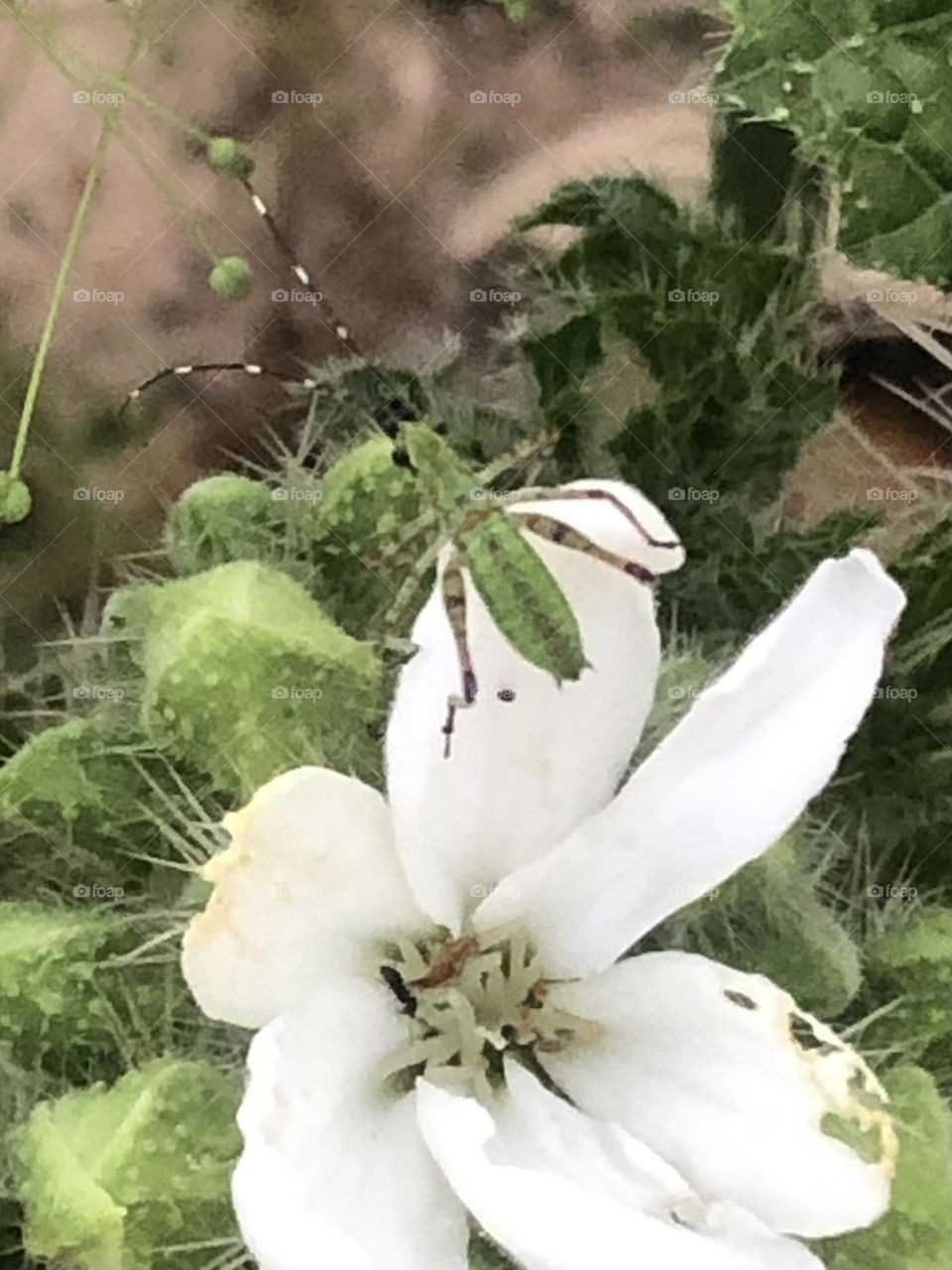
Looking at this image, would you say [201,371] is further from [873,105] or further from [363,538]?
[873,105]

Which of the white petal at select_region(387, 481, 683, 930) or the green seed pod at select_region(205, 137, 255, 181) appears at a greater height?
the green seed pod at select_region(205, 137, 255, 181)

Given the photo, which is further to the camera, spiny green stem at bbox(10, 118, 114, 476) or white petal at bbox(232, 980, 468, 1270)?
spiny green stem at bbox(10, 118, 114, 476)

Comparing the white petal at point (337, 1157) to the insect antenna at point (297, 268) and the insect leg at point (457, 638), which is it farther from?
the insect antenna at point (297, 268)

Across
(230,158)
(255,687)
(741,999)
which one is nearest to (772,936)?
(741,999)

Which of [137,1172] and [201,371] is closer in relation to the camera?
[137,1172]

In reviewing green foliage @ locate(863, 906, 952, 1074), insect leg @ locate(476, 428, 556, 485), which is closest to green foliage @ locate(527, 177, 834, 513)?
insect leg @ locate(476, 428, 556, 485)

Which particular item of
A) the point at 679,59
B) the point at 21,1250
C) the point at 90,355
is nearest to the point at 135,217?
the point at 90,355

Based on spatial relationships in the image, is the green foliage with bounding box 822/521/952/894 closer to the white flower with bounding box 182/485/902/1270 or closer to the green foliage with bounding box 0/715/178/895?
the white flower with bounding box 182/485/902/1270
